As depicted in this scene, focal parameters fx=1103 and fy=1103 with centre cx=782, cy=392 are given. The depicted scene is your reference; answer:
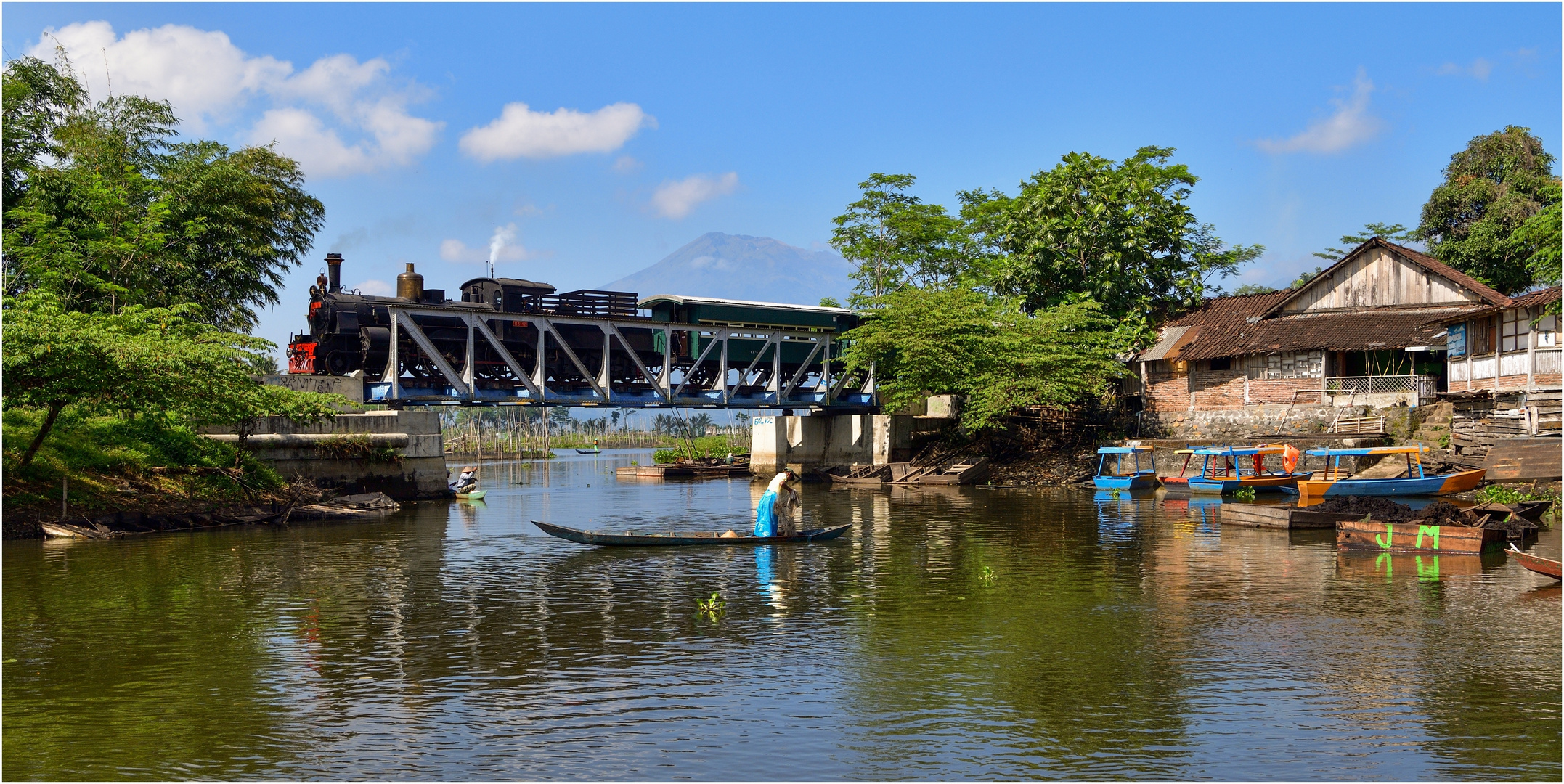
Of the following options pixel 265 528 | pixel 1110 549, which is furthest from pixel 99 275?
pixel 1110 549

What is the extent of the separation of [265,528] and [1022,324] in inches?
1229

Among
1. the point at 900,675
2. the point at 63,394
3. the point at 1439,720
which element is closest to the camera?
the point at 1439,720

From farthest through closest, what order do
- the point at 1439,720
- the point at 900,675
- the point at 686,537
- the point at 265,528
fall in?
the point at 265,528 < the point at 686,537 < the point at 900,675 < the point at 1439,720

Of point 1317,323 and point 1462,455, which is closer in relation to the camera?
point 1462,455

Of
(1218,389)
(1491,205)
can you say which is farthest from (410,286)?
(1491,205)

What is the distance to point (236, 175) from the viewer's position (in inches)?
1598

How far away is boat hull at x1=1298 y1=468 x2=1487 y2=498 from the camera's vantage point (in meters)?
27.7

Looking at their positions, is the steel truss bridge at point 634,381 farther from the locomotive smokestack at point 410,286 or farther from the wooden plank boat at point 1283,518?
the wooden plank boat at point 1283,518

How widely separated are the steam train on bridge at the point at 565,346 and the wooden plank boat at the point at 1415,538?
27332 mm

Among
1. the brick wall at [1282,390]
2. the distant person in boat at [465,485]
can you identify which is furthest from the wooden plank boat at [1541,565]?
the distant person in boat at [465,485]

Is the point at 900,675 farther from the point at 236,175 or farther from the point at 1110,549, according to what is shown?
the point at 236,175

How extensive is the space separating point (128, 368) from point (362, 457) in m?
10.3

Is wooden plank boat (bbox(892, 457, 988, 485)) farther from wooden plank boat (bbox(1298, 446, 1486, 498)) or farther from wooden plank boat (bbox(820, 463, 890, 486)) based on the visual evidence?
wooden plank boat (bbox(1298, 446, 1486, 498))

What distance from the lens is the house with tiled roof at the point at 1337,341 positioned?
40.5 m
